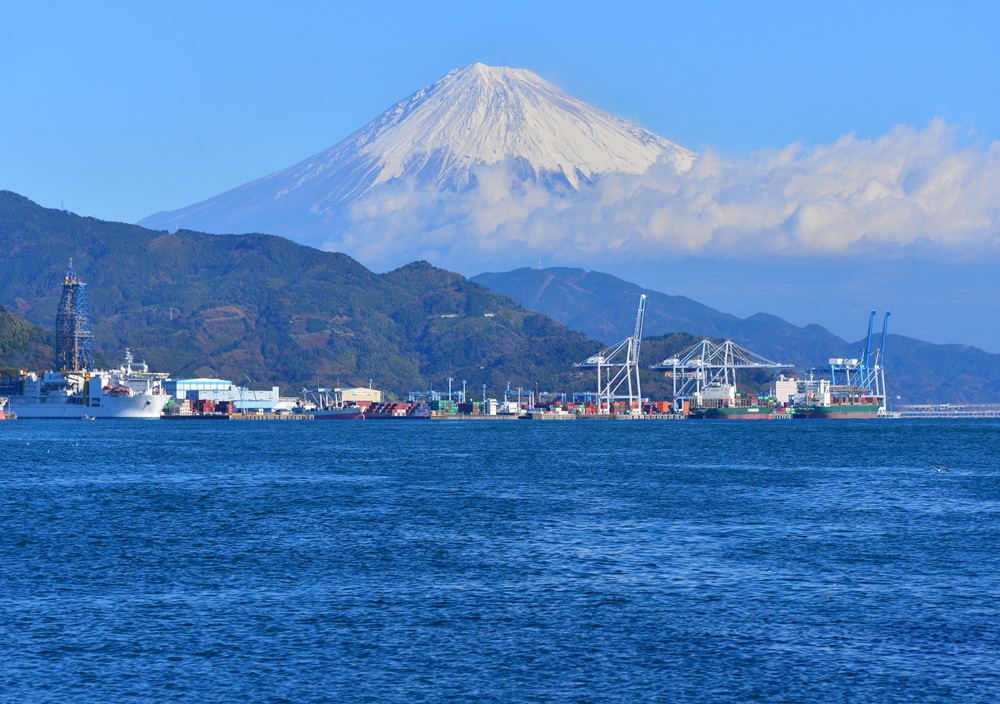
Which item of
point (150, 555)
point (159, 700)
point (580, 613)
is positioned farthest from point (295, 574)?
point (159, 700)

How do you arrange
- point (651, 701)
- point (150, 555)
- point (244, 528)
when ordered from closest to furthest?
point (651, 701), point (150, 555), point (244, 528)

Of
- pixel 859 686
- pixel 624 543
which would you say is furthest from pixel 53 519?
pixel 859 686

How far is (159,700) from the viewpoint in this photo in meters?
24.1

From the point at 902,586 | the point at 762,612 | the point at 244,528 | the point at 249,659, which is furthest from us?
the point at 244,528

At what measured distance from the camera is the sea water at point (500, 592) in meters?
25.5

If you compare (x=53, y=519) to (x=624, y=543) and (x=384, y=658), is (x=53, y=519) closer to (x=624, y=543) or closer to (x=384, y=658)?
(x=624, y=543)

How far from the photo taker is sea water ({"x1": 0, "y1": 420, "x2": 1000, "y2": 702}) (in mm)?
25469

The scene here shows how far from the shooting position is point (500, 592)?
34500mm

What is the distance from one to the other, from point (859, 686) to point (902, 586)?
11.2 m

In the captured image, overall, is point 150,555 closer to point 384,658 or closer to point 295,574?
point 295,574

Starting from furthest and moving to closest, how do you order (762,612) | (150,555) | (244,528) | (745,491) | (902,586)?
(745,491)
(244,528)
(150,555)
(902,586)
(762,612)

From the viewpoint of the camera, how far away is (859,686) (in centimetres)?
2486

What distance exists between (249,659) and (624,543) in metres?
19.6

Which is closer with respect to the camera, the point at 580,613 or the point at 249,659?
the point at 249,659
